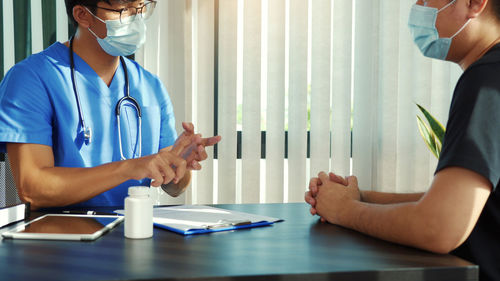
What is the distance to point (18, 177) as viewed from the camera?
1.40 metres

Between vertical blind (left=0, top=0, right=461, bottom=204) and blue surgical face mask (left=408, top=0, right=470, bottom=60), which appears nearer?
blue surgical face mask (left=408, top=0, right=470, bottom=60)

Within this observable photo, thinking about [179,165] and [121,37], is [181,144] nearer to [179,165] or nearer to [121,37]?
[179,165]

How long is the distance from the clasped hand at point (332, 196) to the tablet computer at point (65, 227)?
20.9 inches

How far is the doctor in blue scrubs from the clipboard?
0.11m

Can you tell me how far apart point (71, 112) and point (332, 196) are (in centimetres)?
98

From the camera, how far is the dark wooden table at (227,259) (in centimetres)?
70

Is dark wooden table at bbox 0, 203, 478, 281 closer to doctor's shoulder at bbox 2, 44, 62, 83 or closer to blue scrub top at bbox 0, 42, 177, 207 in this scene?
blue scrub top at bbox 0, 42, 177, 207

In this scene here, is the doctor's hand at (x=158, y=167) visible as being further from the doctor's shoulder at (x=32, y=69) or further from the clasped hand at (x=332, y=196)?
the doctor's shoulder at (x=32, y=69)

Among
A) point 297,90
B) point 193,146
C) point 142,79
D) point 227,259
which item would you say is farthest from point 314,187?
point 297,90

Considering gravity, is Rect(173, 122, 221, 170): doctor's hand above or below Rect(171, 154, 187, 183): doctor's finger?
above

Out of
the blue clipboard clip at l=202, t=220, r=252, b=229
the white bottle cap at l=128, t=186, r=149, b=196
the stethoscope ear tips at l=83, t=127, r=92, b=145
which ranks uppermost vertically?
the stethoscope ear tips at l=83, t=127, r=92, b=145

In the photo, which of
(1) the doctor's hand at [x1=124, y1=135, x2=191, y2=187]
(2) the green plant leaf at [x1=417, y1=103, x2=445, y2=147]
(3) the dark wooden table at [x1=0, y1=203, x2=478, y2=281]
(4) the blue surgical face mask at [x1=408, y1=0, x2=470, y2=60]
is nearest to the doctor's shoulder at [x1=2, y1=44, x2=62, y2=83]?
(1) the doctor's hand at [x1=124, y1=135, x2=191, y2=187]

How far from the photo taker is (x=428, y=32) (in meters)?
1.39

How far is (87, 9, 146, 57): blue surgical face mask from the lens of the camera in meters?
1.66
